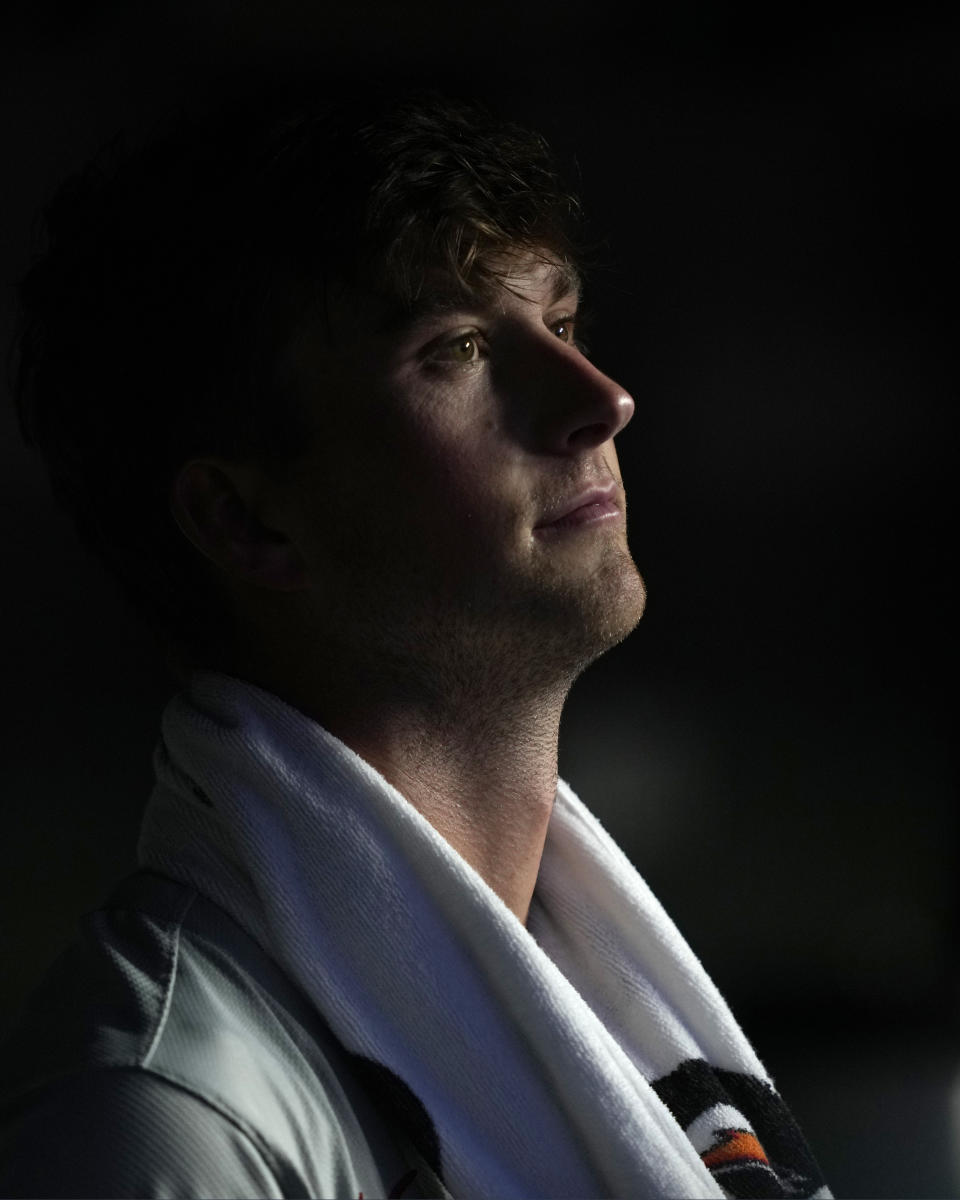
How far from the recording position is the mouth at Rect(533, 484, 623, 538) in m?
0.96

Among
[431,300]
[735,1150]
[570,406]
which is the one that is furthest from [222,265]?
[735,1150]

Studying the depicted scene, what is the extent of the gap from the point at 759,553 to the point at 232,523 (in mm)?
832

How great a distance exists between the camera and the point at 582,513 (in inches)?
38.1

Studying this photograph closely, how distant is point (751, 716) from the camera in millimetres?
1630

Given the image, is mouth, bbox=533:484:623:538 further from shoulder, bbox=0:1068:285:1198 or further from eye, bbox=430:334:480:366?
shoulder, bbox=0:1068:285:1198

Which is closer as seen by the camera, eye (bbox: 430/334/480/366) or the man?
the man

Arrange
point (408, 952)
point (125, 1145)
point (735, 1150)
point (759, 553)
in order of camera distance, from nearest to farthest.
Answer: point (125, 1145), point (408, 952), point (735, 1150), point (759, 553)

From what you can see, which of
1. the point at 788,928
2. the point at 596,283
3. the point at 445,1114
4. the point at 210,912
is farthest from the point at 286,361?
the point at 788,928

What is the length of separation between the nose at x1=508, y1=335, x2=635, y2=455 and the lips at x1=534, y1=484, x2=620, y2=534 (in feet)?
0.12

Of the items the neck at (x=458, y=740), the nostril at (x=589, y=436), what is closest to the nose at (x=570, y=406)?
the nostril at (x=589, y=436)

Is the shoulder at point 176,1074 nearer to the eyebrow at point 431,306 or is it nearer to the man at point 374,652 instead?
the man at point 374,652

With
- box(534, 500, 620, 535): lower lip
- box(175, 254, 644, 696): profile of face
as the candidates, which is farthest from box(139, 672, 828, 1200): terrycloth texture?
box(534, 500, 620, 535): lower lip

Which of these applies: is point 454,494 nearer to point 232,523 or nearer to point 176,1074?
point 232,523

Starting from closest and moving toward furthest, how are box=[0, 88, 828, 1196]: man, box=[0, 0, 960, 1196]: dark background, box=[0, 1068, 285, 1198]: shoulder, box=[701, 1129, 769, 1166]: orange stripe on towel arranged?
box=[0, 1068, 285, 1198]: shoulder → box=[0, 88, 828, 1196]: man → box=[701, 1129, 769, 1166]: orange stripe on towel → box=[0, 0, 960, 1196]: dark background
